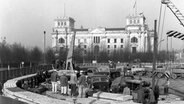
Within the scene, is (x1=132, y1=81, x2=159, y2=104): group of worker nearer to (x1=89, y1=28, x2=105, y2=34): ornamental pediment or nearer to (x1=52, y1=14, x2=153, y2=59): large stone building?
(x1=52, y1=14, x2=153, y2=59): large stone building

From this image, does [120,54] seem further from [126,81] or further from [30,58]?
[126,81]

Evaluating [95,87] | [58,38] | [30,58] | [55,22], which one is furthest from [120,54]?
[95,87]

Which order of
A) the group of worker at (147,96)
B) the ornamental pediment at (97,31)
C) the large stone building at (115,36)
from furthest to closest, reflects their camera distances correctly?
the ornamental pediment at (97,31), the large stone building at (115,36), the group of worker at (147,96)

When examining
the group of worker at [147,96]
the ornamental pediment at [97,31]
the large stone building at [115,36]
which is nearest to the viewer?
the group of worker at [147,96]

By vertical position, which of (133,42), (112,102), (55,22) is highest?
(55,22)

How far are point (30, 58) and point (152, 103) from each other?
8255cm

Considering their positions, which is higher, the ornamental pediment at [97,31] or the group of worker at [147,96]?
the ornamental pediment at [97,31]

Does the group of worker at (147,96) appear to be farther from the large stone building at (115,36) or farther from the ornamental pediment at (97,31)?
the ornamental pediment at (97,31)

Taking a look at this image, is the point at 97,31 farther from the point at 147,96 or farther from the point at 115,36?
the point at 147,96

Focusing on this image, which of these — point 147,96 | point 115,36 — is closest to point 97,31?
point 115,36

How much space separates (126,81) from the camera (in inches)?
847

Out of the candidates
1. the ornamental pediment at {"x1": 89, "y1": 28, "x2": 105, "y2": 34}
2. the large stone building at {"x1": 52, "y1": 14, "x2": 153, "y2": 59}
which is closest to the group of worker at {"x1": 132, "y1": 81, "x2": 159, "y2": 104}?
the large stone building at {"x1": 52, "y1": 14, "x2": 153, "y2": 59}

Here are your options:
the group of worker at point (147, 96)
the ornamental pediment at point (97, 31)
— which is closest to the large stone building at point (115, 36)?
the ornamental pediment at point (97, 31)

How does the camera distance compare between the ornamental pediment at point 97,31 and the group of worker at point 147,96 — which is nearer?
the group of worker at point 147,96
